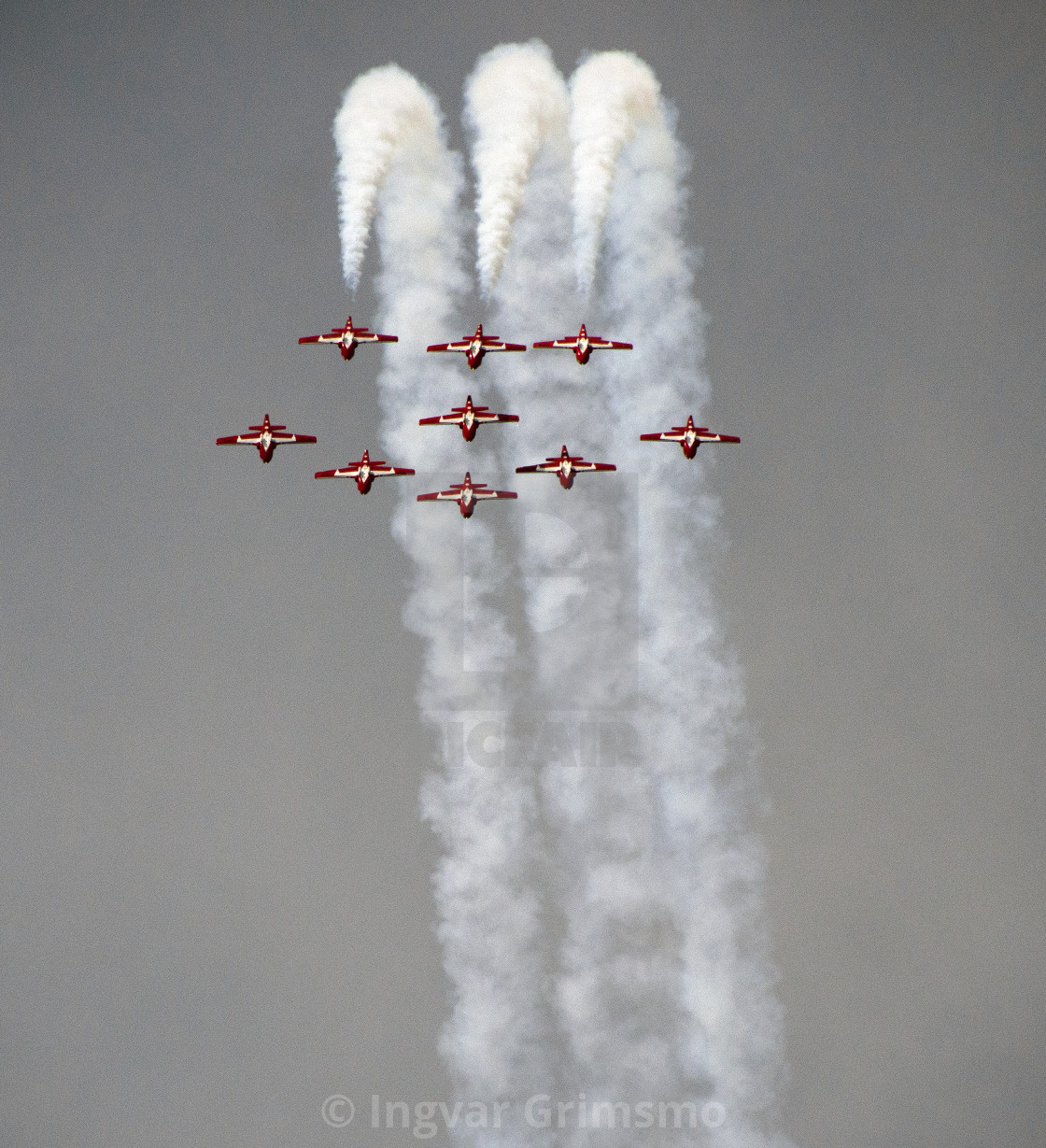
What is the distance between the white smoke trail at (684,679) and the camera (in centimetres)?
3192

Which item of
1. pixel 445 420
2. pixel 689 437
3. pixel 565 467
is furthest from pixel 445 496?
pixel 689 437

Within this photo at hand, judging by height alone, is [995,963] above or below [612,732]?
below

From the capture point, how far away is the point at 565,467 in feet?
101

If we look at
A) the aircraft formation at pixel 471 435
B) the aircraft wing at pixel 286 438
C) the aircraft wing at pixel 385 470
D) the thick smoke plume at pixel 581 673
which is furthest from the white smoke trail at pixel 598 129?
the aircraft wing at pixel 286 438

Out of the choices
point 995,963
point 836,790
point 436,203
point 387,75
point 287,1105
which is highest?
point 387,75

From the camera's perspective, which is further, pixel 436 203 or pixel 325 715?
pixel 325 715

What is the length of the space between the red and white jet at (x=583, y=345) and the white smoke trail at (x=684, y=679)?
3.99ft

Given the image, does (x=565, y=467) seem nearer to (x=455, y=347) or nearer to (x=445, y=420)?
(x=445, y=420)

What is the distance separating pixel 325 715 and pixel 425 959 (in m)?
4.90

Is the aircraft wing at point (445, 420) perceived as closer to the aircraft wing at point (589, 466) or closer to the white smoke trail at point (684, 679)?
the aircraft wing at point (589, 466)

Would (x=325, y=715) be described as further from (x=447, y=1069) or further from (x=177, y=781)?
(x=447, y=1069)

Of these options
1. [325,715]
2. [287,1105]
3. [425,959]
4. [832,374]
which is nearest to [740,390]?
[832,374]


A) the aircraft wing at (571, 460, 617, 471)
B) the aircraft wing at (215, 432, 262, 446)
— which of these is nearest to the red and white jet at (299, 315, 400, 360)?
the aircraft wing at (215, 432, 262, 446)

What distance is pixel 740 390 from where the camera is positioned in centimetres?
3366
